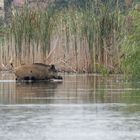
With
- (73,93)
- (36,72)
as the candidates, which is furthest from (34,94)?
(36,72)

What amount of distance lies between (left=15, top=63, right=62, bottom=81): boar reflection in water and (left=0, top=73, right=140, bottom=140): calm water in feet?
14.8

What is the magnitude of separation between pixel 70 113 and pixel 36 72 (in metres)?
16.5

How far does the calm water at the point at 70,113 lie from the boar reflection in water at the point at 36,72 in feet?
14.8

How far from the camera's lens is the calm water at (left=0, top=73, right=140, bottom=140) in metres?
16.4

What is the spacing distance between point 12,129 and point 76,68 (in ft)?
→ 93.3

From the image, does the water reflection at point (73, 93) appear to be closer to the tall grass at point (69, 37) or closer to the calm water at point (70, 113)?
the calm water at point (70, 113)

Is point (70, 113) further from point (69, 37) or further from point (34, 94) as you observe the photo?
point (69, 37)

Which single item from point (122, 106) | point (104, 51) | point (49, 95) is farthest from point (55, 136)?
point (104, 51)

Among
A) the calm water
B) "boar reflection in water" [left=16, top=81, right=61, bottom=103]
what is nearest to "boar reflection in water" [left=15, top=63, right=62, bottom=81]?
"boar reflection in water" [left=16, top=81, right=61, bottom=103]

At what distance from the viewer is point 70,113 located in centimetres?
2052

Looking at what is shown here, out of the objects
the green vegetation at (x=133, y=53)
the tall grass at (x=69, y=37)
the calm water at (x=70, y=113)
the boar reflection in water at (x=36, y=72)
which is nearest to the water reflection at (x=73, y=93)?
the calm water at (x=70, y=113)

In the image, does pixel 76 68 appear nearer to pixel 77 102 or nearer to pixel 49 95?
pixel 49 95

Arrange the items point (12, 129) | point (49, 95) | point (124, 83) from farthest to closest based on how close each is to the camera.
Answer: point (124, 83), point (49, 95), point (12, 129)

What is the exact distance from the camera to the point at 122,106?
22.2 m
